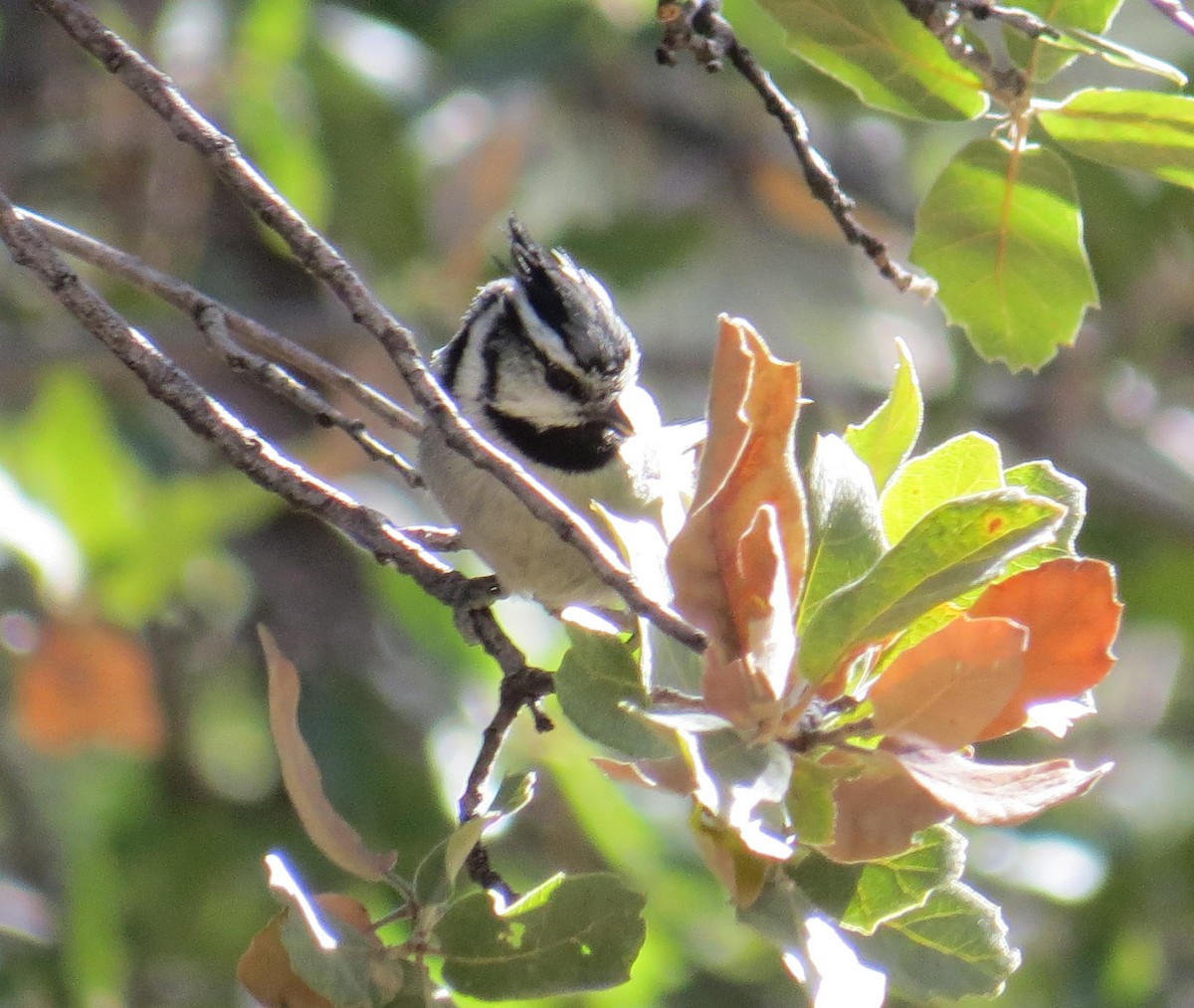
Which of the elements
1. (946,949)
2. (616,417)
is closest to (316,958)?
(946,949)

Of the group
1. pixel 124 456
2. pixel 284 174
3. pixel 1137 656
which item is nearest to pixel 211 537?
pixel 124 456

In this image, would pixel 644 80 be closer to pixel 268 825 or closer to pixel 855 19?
pixel 268 825

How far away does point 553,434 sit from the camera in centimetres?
279

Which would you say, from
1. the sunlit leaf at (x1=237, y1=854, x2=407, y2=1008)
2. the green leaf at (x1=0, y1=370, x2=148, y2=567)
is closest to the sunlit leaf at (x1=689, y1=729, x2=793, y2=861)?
the sunlit leaf at (x1=237, y1=854, x2=407, y2=1008)

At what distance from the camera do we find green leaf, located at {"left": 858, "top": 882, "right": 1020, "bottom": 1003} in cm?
139

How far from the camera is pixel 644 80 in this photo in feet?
17.8

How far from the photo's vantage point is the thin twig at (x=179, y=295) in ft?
6.32

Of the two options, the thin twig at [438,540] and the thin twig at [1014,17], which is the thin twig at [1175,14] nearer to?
the thin twig at [1014,17]

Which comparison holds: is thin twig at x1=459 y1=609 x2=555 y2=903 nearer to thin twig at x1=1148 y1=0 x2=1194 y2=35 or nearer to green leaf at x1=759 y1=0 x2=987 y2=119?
green leaf at x1=759 y1=0 x2=987 y2=119

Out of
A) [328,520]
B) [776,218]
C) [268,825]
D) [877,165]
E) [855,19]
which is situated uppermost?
[855,19]

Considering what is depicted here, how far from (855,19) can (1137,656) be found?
4.45 meters

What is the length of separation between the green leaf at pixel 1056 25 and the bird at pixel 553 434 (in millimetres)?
1046

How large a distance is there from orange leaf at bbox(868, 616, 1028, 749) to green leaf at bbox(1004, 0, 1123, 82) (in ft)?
2.38

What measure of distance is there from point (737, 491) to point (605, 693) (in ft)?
0.68
